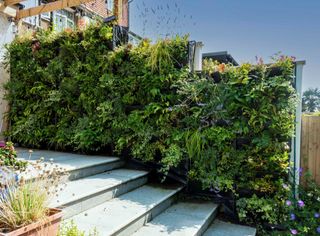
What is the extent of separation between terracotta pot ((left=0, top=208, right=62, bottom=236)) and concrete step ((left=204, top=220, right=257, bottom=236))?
5.71 feet

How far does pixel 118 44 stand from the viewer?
4125mm

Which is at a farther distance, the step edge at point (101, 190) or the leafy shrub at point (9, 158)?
the leafy shrub at point (9, 158)

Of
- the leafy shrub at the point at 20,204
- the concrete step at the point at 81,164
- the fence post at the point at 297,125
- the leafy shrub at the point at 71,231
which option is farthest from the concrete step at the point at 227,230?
the leafy shrub at the point at 20,204

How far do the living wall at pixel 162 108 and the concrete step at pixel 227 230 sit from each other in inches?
6.4

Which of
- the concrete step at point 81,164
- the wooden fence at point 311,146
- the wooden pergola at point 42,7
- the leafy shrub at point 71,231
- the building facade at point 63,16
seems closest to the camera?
the leafy shrub at point 71,231

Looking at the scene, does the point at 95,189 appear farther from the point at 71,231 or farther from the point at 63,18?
the point at 63,18

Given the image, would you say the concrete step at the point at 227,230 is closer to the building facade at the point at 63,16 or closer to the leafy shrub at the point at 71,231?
the leafy shrub at the point at 71,231

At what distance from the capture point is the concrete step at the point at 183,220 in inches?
101

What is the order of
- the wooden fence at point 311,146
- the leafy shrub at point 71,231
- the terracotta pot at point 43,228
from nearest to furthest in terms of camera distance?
the terracotta pot at point 43,228 → the leafy shrub at point 71,231 → the wooden fence at point 311,146

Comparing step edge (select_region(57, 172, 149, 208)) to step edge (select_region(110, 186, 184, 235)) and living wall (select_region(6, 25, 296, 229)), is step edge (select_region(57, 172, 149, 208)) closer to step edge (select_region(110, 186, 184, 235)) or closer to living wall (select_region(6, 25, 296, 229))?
living wall (select_region(6, 25, 296, 229))

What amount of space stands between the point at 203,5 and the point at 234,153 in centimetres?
372

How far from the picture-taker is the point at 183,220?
9.32ft

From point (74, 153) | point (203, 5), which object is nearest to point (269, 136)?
point (74, 153)

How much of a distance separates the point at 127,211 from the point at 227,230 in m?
1.26
